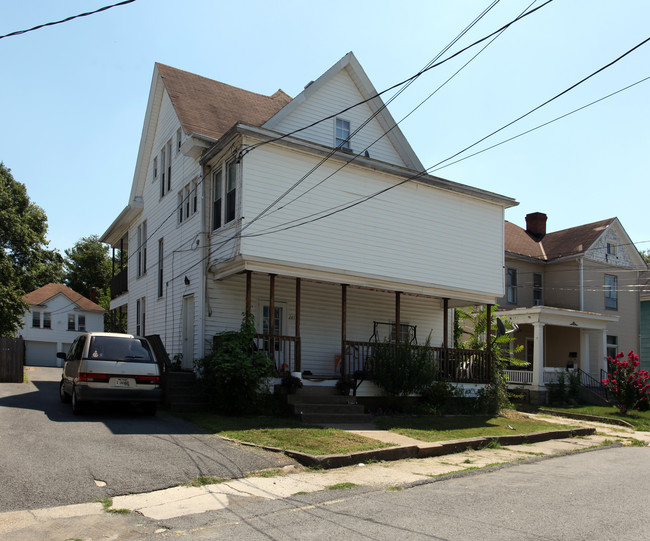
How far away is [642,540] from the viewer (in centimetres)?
524

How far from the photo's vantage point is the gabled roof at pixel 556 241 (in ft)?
96.2

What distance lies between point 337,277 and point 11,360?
1188cm

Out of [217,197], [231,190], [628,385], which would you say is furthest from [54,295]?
[628,385]

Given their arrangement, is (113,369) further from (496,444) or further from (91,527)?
(496,444)

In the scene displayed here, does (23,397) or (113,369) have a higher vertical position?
(113,369)

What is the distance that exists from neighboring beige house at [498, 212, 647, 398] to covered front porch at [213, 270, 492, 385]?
9.34 meters

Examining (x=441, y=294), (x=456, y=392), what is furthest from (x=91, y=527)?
(x=441, y=294)

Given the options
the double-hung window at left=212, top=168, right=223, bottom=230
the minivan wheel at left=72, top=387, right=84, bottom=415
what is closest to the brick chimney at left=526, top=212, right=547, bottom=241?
the double-hung window at left=212, top=168, right=223, bottom=230

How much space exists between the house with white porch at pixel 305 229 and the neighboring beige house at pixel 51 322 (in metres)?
32.1

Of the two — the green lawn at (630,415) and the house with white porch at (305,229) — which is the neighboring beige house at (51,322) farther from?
the green lawn at (630,415)

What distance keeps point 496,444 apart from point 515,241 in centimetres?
2074

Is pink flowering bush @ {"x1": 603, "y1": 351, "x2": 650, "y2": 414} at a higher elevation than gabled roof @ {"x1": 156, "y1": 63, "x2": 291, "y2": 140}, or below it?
below

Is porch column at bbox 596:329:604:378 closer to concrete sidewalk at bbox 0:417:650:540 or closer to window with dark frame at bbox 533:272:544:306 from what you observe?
window with dark frame at bbox 533:272:544:306

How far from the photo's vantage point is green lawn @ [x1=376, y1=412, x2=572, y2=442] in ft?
39.1
